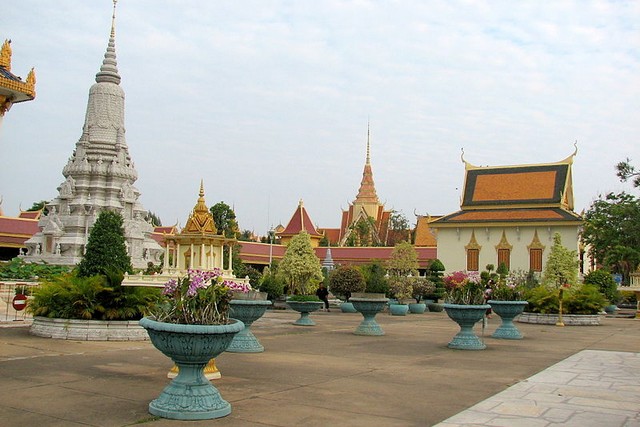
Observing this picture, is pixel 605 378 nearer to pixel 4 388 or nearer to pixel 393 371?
pixel 393 371

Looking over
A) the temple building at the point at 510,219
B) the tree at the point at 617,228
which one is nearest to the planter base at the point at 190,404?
the tree at the point at 617,228

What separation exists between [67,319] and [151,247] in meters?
28.4

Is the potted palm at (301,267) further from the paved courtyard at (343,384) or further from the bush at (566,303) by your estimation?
the paved courtyard at (343,384)

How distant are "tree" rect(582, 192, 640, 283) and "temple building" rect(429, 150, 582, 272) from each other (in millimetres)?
4357

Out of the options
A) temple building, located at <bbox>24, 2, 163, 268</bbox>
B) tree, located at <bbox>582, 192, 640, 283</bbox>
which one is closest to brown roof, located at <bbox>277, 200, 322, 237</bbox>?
temple building, located at <bbox>24, 2, 163, 268</bbox>

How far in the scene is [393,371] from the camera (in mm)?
9547

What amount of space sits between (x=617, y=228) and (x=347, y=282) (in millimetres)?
16613

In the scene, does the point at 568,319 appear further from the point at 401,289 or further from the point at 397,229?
the point at 397,229

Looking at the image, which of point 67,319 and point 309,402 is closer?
point 309,402

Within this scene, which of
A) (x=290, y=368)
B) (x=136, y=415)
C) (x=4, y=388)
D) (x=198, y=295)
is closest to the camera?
(x=136, y=415)

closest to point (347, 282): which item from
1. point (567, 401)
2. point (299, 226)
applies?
point (567, 401)

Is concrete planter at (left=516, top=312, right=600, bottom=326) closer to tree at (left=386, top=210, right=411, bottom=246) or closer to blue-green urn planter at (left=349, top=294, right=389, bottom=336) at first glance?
blue-green urn planter at (left=349, top=294, right=389, bottom=336)

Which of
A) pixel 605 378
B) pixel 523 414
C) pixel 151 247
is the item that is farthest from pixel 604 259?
pixel 523 414

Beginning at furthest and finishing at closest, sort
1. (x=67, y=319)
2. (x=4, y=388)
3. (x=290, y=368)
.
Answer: (x=67, y=319) < (x=290, y=368) < (x=4, y=388)
